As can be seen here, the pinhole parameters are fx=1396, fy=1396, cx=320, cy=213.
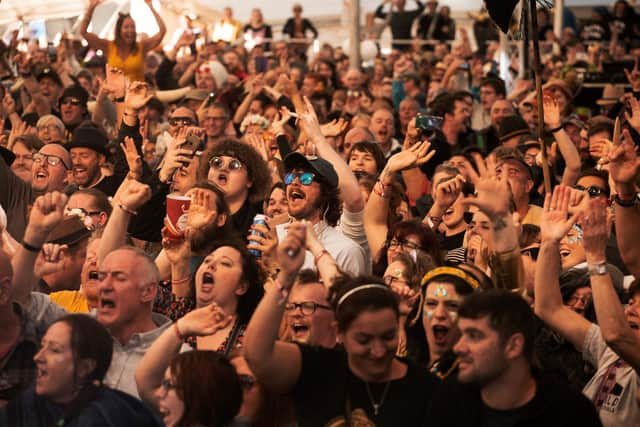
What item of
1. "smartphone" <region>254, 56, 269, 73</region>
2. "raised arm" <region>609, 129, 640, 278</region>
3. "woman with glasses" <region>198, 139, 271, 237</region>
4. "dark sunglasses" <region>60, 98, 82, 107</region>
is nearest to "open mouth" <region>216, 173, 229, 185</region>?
"woman with glasses" <region>198, 139, 271, 237</region>

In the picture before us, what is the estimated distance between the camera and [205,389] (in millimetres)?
4871

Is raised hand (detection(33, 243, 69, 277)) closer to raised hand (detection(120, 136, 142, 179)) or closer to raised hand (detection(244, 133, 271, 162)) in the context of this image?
raised hand (detection(120, 136, 142, 179))

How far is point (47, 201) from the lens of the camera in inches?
232

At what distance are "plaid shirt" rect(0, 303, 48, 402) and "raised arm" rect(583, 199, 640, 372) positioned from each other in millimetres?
2207

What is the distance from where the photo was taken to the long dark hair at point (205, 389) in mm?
4852

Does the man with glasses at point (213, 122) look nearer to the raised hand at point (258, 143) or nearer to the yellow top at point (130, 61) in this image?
the raised hand at point (258, 143)

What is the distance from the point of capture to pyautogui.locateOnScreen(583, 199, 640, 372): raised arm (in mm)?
5477

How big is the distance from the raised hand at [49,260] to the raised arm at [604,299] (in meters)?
2.41

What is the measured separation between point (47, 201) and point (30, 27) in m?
15.8

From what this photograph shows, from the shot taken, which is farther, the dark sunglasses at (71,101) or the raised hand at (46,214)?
the dark sunglasses at (71,101)

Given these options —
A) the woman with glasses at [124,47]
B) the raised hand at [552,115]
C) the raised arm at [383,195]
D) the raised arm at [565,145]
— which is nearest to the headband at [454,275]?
the raised arm at [383,195]

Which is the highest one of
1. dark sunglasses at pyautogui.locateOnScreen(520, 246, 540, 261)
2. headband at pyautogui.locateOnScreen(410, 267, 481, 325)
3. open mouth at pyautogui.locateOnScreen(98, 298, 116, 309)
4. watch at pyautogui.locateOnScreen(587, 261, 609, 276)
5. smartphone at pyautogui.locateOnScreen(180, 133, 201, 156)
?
smartphone at pyautogui.locateOnScreen(180, 133, 201, 156)

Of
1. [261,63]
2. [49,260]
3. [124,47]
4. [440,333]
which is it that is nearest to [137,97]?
[49,260]

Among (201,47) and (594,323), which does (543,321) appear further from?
(201,47)
